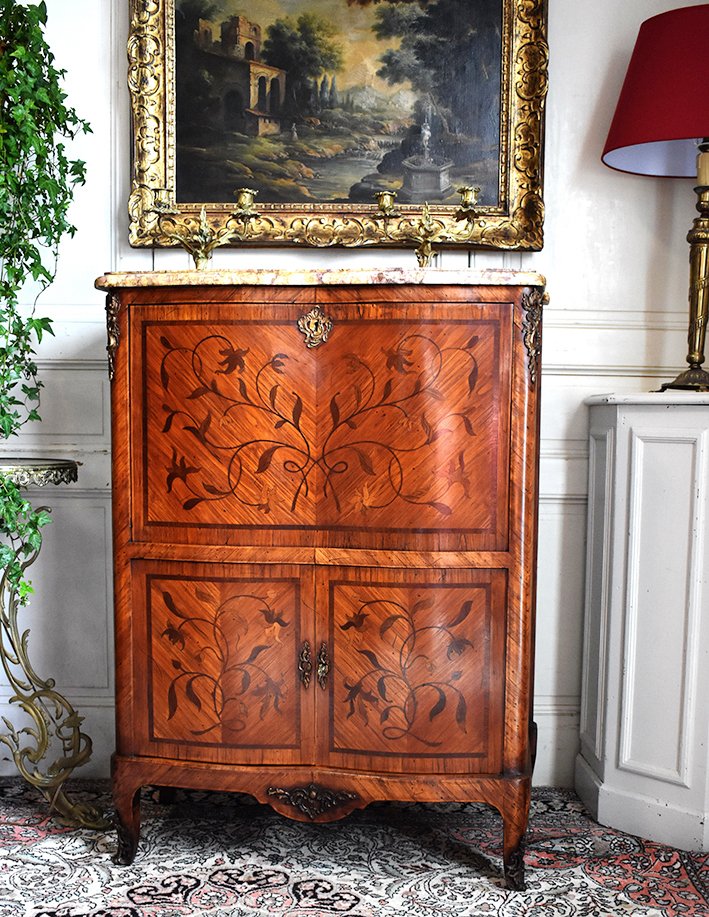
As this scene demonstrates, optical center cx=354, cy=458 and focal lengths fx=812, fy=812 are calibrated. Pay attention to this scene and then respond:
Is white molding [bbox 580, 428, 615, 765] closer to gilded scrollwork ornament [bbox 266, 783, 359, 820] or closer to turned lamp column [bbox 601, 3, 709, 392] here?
turned lamp column [bbox 601, 3, 709, 392]

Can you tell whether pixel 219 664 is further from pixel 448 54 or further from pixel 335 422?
pixel 448 54

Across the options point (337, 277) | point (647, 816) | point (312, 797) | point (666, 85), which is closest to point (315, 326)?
point (337, 277)

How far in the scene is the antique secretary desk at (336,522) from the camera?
1643 millimetres

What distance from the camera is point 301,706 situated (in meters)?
1.71

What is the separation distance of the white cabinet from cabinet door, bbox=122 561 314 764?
2.72 ft

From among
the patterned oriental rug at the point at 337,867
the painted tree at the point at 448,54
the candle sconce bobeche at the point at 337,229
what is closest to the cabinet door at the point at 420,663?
the patterned oriental rug at the point at 337,867

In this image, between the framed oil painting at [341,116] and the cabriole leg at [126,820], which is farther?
the framed oil painting at [341,116]

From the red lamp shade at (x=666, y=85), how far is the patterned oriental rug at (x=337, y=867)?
5.58ft

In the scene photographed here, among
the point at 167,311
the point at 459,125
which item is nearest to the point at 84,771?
the point at 167,311

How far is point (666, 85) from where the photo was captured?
76.9 inches

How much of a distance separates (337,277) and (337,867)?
130 centimetres

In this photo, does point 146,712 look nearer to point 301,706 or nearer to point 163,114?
point 301,706

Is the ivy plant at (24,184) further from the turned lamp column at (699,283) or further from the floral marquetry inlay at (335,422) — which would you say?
the turned lamp column at (699,283)

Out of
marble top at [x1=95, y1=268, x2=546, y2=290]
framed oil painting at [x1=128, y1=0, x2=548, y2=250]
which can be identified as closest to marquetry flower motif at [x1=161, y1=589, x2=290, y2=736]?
marble top at [x1=95, y1=268, x2=546, y2=290]
